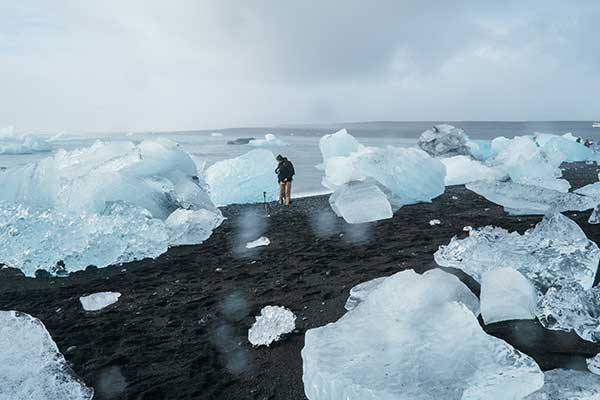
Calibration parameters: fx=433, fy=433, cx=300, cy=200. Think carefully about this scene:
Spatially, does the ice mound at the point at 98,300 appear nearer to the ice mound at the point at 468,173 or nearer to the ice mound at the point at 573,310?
the ice mound at the point at 573,310

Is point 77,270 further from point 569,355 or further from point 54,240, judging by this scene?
point 569,355

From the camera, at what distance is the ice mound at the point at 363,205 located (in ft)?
30.8

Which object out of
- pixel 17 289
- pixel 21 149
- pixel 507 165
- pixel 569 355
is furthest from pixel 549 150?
pixel 21 149

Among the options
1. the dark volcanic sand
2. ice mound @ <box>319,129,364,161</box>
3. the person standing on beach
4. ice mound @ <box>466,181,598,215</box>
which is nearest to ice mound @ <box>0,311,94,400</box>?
the dark volcanic sand

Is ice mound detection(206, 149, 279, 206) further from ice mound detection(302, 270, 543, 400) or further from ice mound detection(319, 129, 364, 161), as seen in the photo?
ice mound detection(302, 270, 543, 400)

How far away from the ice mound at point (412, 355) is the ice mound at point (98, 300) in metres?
3.57

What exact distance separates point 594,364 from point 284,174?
10.1 m

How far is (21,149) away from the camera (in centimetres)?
4138

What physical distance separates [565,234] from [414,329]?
8.90ft

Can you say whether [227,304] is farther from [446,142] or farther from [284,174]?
[446,142]

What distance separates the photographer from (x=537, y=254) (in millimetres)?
4414

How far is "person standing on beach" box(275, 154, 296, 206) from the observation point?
1242 centimetres

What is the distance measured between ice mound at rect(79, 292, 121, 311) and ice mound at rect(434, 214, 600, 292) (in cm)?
423

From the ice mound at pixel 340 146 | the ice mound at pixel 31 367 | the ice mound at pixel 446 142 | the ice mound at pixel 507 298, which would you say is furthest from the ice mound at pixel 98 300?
the ice mound at pixel 446 142
